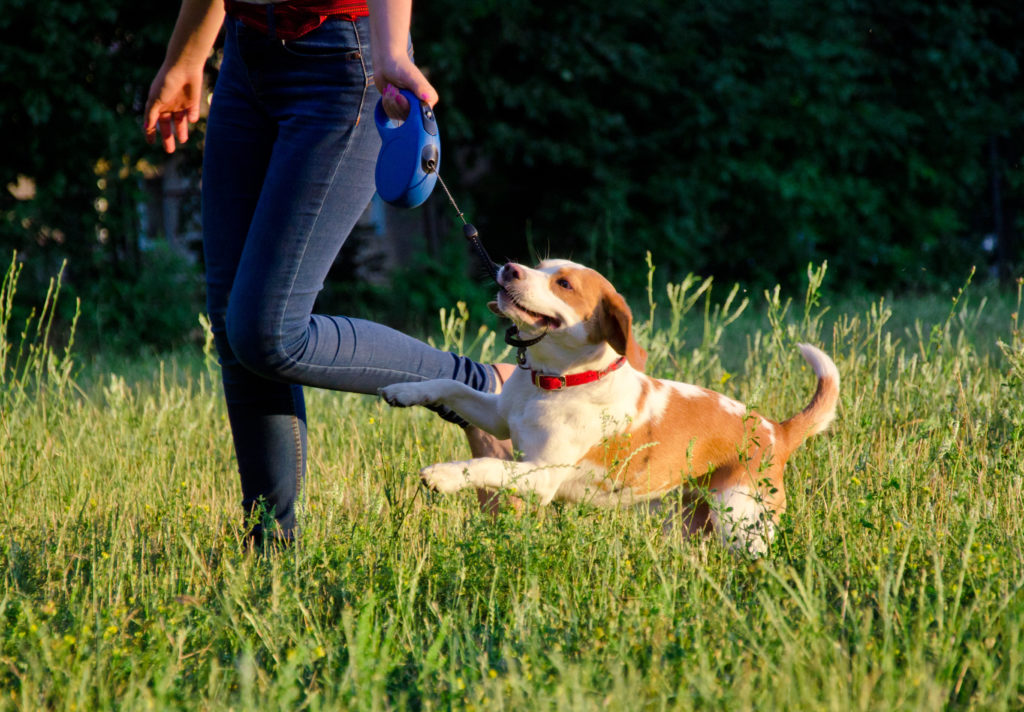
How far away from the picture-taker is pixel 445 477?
9.58 ft

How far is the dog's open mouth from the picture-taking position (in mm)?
3195

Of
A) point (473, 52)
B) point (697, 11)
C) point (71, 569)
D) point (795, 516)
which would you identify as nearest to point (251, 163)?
point (71, 569)

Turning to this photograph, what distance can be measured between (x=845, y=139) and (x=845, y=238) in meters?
1.06

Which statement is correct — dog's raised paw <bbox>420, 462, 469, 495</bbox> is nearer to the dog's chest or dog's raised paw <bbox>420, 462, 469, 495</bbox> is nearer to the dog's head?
the dog's chest

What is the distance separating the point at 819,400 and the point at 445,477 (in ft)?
4.76

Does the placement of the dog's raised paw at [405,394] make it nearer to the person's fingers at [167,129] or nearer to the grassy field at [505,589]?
the grassy field at [505,589]

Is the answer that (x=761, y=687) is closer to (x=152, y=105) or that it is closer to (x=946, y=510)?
(x=946, y=510)

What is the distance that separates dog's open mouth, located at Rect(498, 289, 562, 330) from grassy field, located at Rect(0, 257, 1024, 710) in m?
0.56

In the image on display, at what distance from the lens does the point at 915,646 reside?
2232mm

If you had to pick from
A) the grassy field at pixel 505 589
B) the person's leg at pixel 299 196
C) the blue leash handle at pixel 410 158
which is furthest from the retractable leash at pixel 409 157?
the grassy field at pixel 505 589

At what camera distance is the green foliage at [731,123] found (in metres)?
10.2

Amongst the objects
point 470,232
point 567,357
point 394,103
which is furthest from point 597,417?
point 394,103

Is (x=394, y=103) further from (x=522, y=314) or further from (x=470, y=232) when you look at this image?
(x=522, y=314)

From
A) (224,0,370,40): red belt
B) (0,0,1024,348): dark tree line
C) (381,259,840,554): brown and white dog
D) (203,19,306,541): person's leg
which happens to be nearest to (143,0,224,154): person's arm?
(203,19,306,541): person's leg
